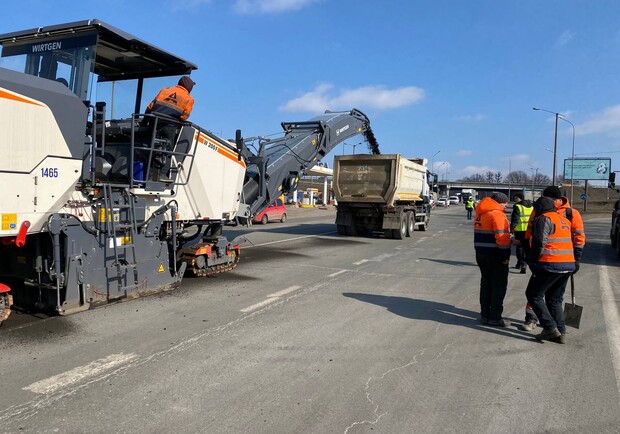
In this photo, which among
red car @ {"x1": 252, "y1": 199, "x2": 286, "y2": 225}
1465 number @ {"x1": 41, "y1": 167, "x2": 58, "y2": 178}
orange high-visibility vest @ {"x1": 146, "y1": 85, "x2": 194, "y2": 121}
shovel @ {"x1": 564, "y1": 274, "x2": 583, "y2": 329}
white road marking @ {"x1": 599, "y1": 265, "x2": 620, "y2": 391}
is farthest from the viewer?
red car @ {"x1": 252, "y1": 199, "x2": 286, "y2": 225}

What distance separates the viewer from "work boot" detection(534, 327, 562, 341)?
17.9 feet

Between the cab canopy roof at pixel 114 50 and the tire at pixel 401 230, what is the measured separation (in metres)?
11.4

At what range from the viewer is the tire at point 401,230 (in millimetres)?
17581

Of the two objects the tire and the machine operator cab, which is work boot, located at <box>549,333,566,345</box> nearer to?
the machine operator cab

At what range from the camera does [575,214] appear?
593 cm

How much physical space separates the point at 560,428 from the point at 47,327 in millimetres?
5294

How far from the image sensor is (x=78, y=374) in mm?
4246

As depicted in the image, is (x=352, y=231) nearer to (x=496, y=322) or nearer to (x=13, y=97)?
(x=496, y=322)

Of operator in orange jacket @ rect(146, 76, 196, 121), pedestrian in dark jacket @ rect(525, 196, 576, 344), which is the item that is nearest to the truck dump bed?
operator in orange jacket @ rect(146, 76, 196, 121)

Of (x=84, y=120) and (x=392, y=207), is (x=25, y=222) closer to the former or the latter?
(x=84, y=120)

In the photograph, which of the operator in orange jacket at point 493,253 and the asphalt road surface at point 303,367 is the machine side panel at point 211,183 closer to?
the asphalt road surface at point 303,367

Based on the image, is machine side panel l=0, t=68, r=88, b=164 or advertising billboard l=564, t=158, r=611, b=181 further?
advertising billboard l=564, t=158, r=611, b=181

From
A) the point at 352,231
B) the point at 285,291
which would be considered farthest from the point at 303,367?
the point at 352,231

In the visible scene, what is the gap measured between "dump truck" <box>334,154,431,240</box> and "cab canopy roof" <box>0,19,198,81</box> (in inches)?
413
